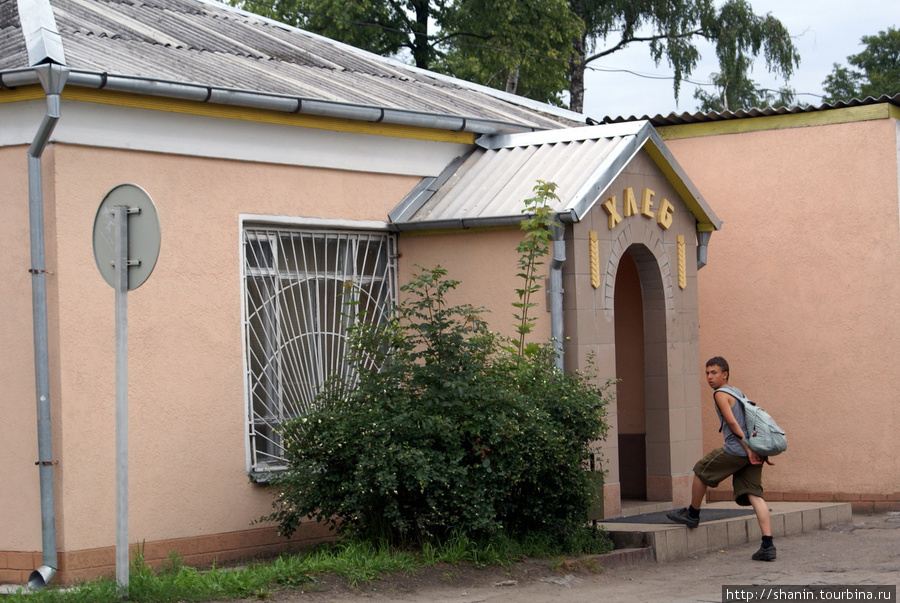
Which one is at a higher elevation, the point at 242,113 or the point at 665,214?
the point at 242,113

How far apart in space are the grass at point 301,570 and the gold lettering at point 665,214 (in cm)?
309

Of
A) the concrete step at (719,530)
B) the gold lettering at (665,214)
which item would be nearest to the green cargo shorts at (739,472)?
the concrete step at (719,530)

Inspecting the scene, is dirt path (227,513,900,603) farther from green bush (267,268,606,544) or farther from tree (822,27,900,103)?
tree (822,27,900,103)

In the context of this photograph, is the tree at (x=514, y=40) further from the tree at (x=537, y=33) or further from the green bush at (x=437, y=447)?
the green bush at (x=437, y=447)

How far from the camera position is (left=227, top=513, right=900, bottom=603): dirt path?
23.7ft

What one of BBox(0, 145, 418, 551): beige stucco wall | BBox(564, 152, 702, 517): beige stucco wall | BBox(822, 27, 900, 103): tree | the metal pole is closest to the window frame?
BBox(0, 145, 418, 551): beige stucco wall

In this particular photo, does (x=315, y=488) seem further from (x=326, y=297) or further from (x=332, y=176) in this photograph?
(x=332, y=176)

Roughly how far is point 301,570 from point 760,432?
11.9 feet

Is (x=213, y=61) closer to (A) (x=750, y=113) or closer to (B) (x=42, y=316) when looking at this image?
(B) (x=42, y=316)

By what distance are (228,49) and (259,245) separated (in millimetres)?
2441

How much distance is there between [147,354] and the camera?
27.1 feet

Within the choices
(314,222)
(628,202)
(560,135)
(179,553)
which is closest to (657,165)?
(628,202)

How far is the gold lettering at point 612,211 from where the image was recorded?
979 cm

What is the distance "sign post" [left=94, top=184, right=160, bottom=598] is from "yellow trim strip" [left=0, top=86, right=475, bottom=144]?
5.91 feet
